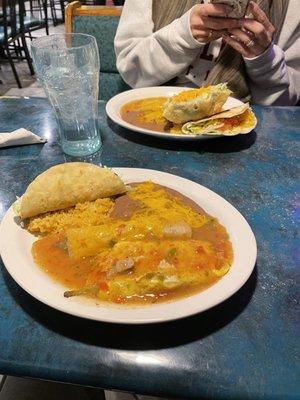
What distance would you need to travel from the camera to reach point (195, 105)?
108 centimetres

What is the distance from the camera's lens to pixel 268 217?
0.80 m

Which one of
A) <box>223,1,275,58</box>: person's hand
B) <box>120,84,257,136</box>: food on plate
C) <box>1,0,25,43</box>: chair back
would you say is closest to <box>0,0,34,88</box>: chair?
<box>1,0,25,43</box>: chair back

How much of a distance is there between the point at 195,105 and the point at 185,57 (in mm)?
476

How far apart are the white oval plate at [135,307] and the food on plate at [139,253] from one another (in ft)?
0.04

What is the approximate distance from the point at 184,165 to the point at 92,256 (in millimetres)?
449

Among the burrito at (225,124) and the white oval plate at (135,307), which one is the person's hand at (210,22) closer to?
the burrito at (225,124)

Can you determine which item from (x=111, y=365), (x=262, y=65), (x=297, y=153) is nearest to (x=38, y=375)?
(x=111, y=365)

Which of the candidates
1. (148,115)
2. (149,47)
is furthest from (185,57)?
(148,115)

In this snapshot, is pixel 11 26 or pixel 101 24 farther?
pixel 11 26

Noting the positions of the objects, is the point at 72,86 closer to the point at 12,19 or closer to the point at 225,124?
the point at 225,124

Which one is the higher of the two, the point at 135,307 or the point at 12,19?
the point at 135,307

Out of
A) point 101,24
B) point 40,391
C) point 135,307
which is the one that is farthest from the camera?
point 101,24

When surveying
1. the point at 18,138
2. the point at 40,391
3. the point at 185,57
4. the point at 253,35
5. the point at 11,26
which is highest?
the point at 253,35

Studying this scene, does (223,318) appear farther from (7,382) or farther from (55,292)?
(7,382)
